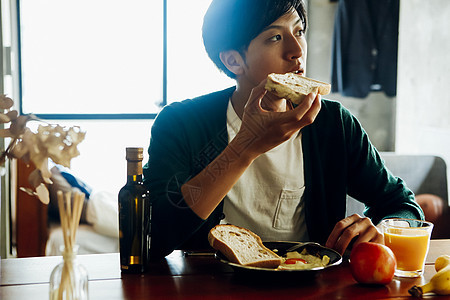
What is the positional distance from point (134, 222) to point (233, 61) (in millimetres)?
765

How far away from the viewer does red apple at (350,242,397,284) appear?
3.46 ft

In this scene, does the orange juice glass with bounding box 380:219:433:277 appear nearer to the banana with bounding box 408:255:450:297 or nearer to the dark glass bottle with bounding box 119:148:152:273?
the banana with bounding box 408:255:450:297

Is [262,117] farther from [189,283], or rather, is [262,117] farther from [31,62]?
[31,62]

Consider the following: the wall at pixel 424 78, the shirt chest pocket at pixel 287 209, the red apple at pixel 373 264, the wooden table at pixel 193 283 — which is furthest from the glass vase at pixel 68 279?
the wall at pixel 424 78

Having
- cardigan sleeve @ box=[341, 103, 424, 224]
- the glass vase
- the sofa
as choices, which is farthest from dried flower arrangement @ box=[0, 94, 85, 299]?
the sofa

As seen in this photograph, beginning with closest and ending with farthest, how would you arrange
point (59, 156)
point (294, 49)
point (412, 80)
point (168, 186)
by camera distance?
point (59, 156) → point (168, 186) → point (294, 49) → point (412, 80)

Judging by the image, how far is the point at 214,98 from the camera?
1.75 metres

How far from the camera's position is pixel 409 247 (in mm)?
1158

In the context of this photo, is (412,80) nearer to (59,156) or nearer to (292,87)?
(292,87)

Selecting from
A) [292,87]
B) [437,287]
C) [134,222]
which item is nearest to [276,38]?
[292,87]

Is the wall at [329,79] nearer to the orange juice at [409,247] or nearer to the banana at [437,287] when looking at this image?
the orange juice at [409,247]

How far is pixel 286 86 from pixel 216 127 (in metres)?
0.41

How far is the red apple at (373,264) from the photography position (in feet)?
3.46

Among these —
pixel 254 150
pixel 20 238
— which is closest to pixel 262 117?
pixel 254 150
